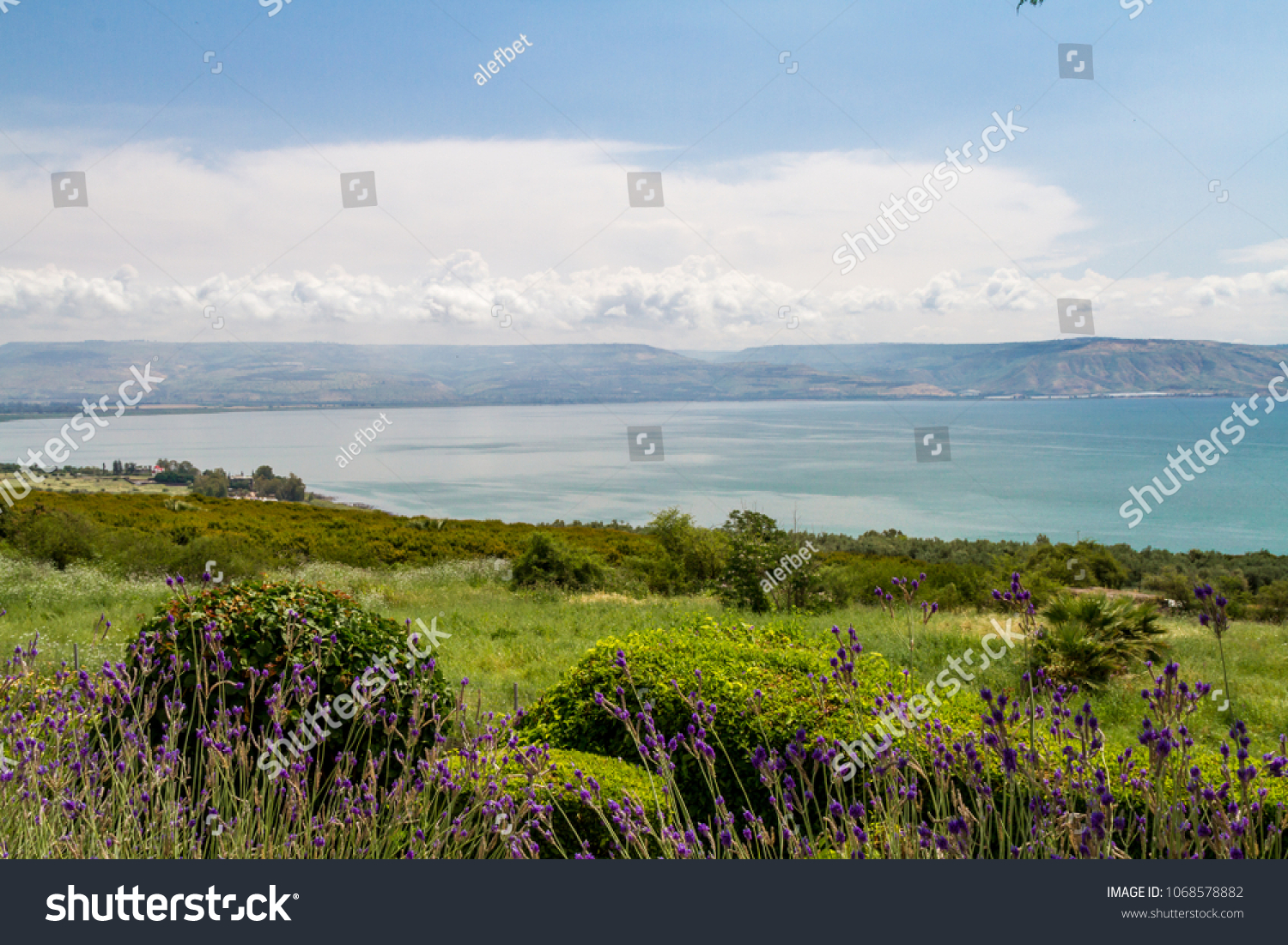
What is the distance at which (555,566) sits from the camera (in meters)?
17.6

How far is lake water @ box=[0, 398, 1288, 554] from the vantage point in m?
49.8

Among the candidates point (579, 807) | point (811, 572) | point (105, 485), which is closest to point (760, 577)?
point (811, 572)

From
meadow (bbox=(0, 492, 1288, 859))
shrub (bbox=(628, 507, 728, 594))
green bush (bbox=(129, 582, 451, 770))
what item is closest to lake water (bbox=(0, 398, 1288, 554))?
shrub (bbox=(628, 507, 728, 594))

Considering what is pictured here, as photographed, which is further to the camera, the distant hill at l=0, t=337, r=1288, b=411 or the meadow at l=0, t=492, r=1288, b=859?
the distant hill at l=0, t=337, r=1288, b=411

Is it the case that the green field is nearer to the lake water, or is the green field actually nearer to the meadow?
the meadow

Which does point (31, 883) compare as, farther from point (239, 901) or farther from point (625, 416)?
point (625, 416)

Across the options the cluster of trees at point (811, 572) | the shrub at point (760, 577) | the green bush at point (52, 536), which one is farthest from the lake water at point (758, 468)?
the shrub at point (760, 577)

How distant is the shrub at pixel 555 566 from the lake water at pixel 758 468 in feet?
52.2

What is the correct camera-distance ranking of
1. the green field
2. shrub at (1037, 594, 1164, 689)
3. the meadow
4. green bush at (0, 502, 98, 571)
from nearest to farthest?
the meadow → the green field → shrub at (1037, 594, 1164, 689) → green bush at (0, 502, 98, 571)

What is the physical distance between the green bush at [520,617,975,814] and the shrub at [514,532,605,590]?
1261cm

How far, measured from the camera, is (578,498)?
56625 millimetres

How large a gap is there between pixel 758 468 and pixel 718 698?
7023cm

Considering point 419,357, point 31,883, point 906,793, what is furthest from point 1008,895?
point 419,357

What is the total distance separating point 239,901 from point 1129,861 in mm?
2042
